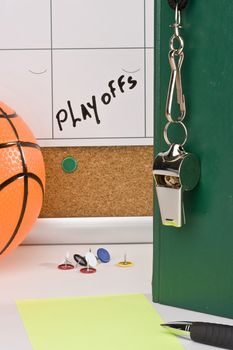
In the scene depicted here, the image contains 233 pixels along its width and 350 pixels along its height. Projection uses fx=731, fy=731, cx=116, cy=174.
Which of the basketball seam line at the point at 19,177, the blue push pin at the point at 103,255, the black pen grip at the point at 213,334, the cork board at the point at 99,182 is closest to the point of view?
the black pen grip at the point at 213,334

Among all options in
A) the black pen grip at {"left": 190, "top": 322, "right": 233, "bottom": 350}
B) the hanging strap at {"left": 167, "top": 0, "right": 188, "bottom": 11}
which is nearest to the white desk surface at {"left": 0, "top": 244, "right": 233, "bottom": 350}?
the black pen grip at {"left": 190, "top": 322, "right": 233, "bottom": 350}

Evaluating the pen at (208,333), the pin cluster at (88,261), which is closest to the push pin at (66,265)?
the pin cluster at (88,261)

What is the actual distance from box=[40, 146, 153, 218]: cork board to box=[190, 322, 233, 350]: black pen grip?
39 cm

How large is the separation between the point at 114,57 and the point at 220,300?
0.42 m

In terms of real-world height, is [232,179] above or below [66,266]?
above

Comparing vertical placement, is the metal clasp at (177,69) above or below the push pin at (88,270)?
above

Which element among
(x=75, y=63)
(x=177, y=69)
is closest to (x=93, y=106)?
(x=75, y=63)

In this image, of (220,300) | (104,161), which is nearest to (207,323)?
(220,300)

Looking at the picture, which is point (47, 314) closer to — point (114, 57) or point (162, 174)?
point (162, 174)

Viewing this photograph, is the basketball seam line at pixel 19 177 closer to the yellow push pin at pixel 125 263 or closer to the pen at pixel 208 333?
the yellow push pin at pixel 125 263

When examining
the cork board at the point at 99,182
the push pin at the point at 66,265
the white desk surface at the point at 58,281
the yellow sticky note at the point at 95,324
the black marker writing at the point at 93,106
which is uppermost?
the black marker writing at the point at 93,106

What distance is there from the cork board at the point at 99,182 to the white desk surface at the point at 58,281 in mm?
55

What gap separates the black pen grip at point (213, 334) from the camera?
605 millimetres

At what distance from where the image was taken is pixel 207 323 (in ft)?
2.05
